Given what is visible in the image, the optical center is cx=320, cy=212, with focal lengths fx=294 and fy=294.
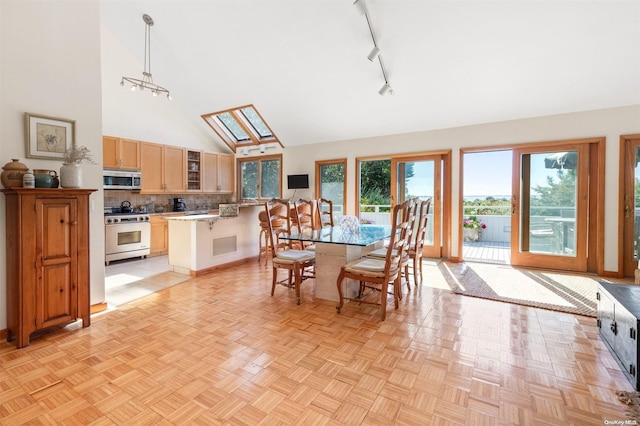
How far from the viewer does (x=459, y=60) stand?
12.6 ft

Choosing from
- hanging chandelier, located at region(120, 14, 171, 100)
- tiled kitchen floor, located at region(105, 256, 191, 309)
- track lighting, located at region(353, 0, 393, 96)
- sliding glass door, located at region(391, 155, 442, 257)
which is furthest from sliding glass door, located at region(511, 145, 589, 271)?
hanging chandelier, located at region(120, 14, 171, 100)

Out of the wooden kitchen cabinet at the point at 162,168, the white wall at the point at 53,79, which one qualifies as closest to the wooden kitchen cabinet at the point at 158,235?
the wooden kitchen cabinet at the point at 162,168

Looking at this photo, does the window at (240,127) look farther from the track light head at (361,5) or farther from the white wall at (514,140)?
the track light head at (361,5)

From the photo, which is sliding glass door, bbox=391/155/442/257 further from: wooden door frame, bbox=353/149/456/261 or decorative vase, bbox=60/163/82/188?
decorative vase, bbox=60/163/82/188

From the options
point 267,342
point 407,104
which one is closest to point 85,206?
point 267,342

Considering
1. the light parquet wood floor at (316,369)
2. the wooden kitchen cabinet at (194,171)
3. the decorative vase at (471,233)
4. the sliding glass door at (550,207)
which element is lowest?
the light parquet wood floor at (316,369)

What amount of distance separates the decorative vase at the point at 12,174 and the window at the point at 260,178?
16.2 feet

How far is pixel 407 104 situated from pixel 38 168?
4686 millimetres

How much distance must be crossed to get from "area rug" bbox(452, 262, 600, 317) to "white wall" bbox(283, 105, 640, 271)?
0.75 meters

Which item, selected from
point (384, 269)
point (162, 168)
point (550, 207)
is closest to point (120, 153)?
point (162, 168)

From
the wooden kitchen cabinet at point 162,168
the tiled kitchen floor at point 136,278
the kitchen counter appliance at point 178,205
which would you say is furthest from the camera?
the kitchen counter appliance at point 178,205

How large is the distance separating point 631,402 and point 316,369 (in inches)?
67.3

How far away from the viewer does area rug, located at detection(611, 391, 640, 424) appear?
148 centimetres

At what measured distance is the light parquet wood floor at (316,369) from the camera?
152 cm
